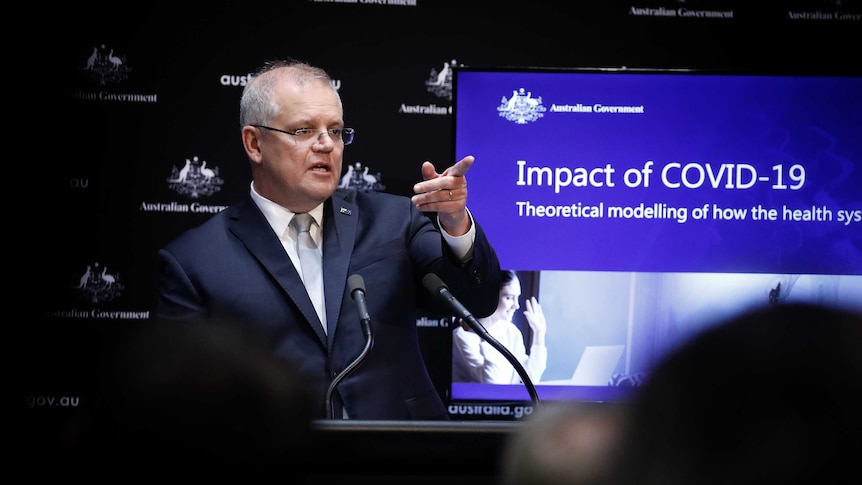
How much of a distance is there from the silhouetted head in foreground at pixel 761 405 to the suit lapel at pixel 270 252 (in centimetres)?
226

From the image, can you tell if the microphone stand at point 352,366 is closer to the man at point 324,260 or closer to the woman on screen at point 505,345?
the man at point 324,260

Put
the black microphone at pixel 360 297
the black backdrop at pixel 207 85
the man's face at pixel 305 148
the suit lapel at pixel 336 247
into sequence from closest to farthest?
1. the black microphone at pixel 360 297
2. the suit lapel at pixel 336 247
3. the man's face at pixel 305 148
4. the black backdrop at pixel 207 85

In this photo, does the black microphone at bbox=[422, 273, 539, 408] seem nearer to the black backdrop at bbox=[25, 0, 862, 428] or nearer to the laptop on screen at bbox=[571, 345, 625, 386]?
the laptop on screen at bbox=[571, 345, 625, 386]

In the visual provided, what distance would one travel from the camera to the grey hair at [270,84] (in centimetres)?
299

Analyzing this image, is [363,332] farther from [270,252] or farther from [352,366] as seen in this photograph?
[270,252]

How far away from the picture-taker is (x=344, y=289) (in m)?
2.82

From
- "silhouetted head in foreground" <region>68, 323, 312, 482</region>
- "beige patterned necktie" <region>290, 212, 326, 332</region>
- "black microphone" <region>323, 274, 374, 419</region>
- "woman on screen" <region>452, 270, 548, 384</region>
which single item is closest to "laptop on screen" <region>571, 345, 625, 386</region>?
"woman on screen" <region>452, 270, 548, 384</region>

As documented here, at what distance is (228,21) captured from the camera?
4184 millimetres

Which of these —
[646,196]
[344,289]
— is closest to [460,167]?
[344,289]

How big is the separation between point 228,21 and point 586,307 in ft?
7.03

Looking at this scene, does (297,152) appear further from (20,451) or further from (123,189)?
(20,451)

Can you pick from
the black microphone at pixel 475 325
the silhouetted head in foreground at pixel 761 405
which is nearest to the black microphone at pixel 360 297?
the black microphone at pixel 475 325

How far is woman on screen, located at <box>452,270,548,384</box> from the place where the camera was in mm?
3512

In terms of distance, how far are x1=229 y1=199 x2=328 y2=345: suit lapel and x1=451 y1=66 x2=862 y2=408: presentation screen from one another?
98 cm
